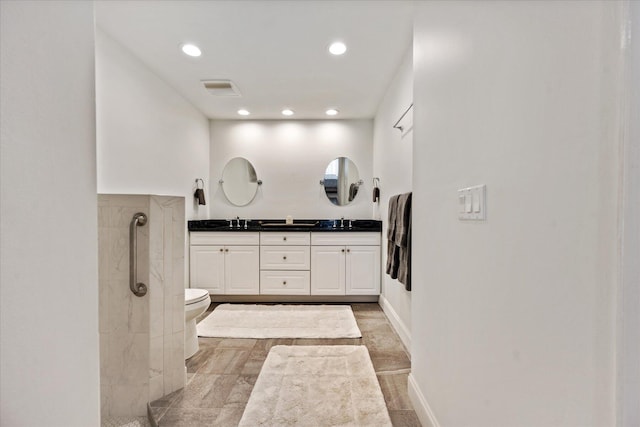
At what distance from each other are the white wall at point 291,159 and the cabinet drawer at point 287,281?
2.96ft

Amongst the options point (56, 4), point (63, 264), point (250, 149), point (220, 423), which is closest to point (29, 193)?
point (63, 264)

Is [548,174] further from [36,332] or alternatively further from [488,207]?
[36,332]

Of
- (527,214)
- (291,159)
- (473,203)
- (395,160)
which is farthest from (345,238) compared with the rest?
(527,214)

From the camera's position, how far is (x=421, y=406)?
1.57 m

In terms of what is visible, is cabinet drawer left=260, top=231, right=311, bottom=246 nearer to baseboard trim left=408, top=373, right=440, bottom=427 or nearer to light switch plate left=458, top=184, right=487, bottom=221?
baseboard trim left=408, top=373, right=440, bottom=427

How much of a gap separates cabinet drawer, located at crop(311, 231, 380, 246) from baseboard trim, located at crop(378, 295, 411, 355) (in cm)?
62

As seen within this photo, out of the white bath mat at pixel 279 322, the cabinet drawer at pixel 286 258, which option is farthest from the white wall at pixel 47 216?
the cabinet drawer at pixel 286 258

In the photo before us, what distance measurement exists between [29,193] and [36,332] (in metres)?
0.28

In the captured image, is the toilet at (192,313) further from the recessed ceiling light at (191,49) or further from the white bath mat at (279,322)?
the recessed ceiling light at (191,49)

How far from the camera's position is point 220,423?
1.58 metres

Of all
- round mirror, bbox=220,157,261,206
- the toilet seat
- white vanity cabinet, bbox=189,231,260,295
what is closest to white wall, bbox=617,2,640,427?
the toilet seat

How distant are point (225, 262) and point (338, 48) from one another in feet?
8.18

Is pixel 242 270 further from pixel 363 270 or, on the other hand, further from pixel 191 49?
pixel 191 49

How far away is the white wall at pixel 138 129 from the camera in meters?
2.25
